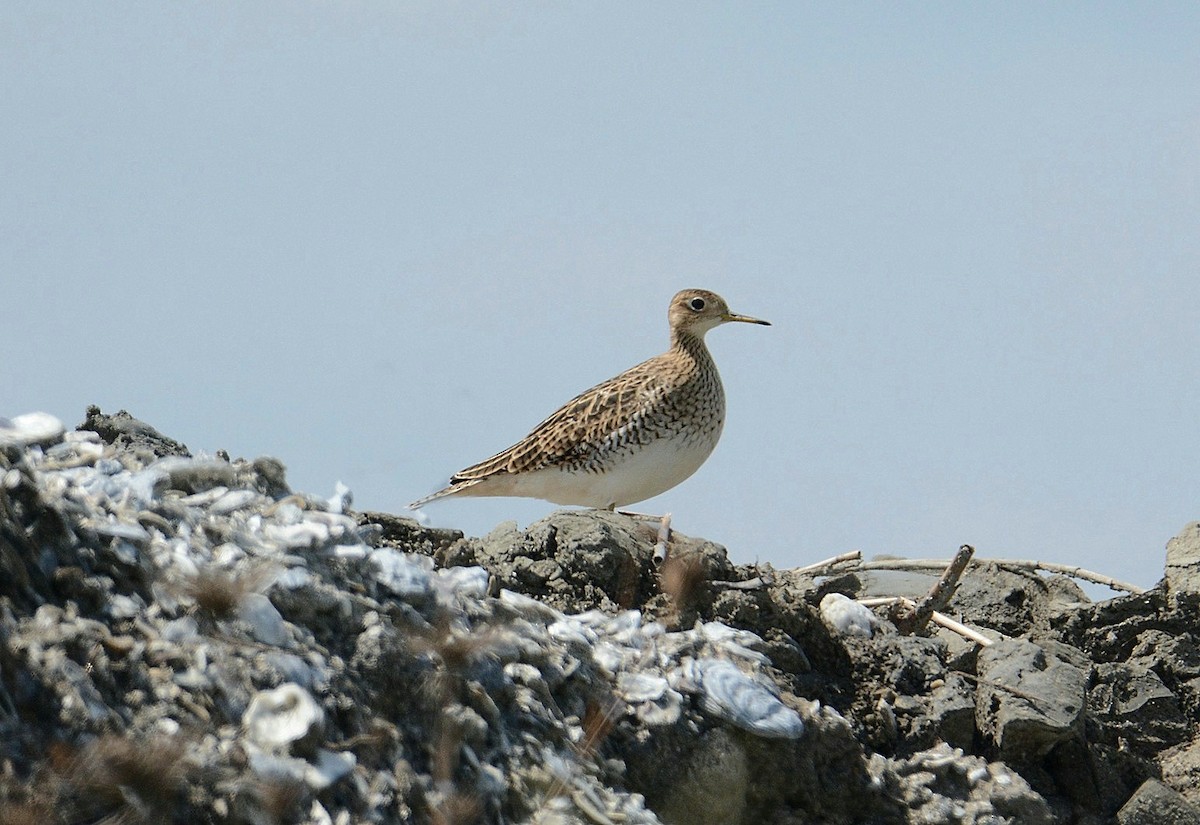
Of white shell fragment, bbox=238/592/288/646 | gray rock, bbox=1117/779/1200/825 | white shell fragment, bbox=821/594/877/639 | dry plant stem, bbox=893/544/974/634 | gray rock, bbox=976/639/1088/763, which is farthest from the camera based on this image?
dry plant stem, bbox=893/544/974/634

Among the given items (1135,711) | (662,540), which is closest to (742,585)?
(662,540)

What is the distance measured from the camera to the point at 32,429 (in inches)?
216

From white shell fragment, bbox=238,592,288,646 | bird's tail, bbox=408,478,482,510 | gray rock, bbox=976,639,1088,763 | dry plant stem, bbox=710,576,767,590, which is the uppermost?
bird's tail, bbox=408,478,482,510

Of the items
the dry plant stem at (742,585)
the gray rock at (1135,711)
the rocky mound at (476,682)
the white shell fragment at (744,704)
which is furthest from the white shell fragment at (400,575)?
the gray rock at (1135,711)

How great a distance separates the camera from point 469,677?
514 cm

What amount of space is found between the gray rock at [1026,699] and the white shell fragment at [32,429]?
387 cm

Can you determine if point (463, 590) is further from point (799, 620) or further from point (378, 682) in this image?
point (799, 620)

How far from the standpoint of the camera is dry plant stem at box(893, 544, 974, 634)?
7707 mm

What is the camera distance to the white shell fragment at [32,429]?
532 cm

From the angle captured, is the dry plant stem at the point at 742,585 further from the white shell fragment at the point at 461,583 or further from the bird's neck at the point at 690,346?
the bird's neck at the point at 690,346

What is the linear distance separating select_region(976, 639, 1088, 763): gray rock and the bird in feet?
11.4

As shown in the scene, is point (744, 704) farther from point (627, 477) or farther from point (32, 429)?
point (627, 477)

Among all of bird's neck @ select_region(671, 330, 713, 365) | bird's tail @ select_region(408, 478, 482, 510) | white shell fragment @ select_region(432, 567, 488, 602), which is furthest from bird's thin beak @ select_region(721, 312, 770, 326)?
white shell fragment @ select_region(432, 567, 488, 602)

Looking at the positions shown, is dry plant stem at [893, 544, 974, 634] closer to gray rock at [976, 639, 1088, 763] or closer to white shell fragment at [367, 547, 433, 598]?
gray rock at [976, 639, 1088, 763]
